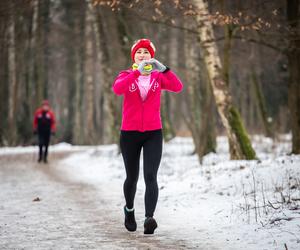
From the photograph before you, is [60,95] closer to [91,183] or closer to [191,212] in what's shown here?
[91,183]

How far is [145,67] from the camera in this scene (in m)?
5.45

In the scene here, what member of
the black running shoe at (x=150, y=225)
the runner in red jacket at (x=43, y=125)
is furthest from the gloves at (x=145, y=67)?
the runner in red jacket at (x=43, y=125)

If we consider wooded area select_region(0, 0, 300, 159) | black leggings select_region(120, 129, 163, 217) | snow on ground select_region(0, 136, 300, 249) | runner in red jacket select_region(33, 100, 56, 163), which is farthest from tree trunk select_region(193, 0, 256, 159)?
runner in red jacket select_region(33, 100, 56, 163)

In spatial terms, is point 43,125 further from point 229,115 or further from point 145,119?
point 145,119

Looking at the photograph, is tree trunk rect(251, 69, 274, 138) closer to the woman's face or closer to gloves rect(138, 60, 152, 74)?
the woman's face

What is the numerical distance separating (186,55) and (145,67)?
15326 millimetres

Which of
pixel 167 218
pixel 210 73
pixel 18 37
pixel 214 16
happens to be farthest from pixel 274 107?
pixel 167 218

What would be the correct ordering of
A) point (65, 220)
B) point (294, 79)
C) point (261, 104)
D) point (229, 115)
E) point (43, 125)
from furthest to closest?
point (261, 104)
point (43, 125)
point (229, 115)
point (294, 79)
point (65, 220)

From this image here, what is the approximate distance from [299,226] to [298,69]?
602 cm

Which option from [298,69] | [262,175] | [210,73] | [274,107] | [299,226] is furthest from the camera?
[274,107]

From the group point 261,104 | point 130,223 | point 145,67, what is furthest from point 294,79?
point 261,104

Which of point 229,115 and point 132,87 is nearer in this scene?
point 132,87

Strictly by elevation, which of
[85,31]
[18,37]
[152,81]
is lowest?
[152,81]

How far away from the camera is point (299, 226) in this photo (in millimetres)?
5086
